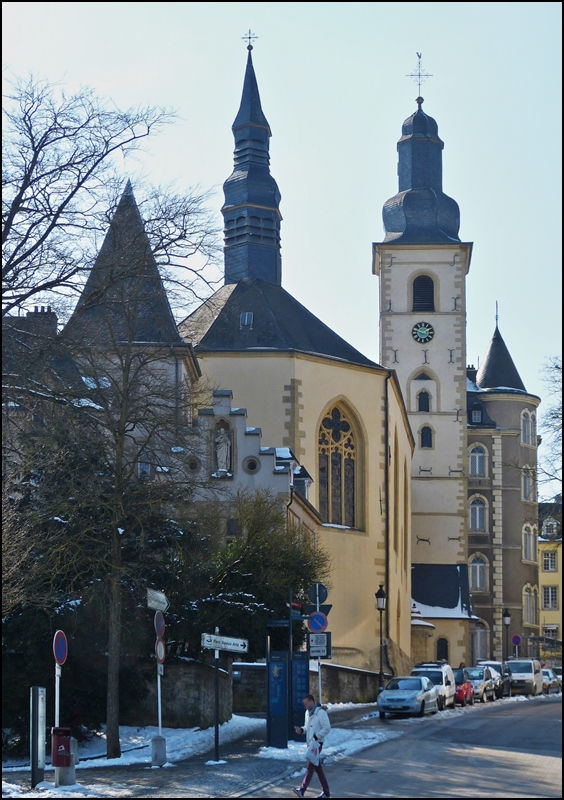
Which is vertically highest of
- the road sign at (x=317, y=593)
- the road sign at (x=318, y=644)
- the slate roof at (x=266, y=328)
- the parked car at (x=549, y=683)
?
the slate roof at (x=266, y=328)

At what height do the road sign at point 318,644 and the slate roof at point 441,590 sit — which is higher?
the road sign at point 318,644

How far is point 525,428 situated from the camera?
7394 cm

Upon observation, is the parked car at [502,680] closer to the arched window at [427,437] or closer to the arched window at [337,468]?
the arched window at [337,468]

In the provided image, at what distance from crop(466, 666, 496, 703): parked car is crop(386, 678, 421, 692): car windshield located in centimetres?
1003

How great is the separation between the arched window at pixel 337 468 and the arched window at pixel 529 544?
101ft

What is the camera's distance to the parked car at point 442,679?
34.1 meters

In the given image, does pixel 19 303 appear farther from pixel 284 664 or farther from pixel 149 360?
pixel 284 664

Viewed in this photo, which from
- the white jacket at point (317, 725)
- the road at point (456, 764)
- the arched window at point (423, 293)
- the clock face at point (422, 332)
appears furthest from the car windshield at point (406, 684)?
the arched window at point (423, 293)

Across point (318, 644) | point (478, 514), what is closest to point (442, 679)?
point (318, 644)

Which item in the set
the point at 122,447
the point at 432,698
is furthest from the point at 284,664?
the point at 432,698

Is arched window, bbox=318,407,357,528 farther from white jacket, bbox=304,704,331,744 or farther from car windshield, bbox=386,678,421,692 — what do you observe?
white jacket, bbox=304,704,331,744

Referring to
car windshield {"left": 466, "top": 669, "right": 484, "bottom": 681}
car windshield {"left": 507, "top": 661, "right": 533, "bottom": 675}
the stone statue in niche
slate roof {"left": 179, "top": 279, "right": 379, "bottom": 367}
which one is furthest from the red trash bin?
car windshield {"left": 507, "top": 661, "right": 533, "bottom": 675}

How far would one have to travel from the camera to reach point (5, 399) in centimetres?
1778

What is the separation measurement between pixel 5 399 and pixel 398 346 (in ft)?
A: 146
